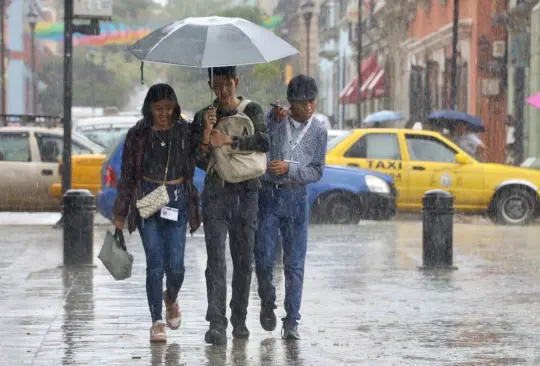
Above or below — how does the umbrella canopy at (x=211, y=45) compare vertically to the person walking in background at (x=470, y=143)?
above

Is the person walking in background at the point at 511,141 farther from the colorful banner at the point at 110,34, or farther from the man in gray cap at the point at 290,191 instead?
the colorful banner at the point at 110,34

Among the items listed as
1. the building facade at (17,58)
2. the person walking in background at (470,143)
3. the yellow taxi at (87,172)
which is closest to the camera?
the yellow taxi at (87,172)

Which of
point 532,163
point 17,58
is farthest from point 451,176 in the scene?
point 17,58

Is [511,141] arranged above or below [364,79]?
below

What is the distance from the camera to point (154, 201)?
30.9ft

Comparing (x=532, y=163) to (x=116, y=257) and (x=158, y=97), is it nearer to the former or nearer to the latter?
(x=116, y=257)

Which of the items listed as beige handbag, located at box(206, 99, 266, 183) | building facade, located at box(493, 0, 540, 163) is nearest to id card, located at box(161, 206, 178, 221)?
beige handbag, located at box(206, 99, 266, 183)

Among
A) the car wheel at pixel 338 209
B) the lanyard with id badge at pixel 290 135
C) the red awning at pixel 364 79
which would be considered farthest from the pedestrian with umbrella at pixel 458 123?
the red awning at pixel 364 79

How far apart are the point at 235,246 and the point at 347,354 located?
1022mm

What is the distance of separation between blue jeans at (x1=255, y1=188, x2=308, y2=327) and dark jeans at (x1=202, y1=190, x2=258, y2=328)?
8.1 inches

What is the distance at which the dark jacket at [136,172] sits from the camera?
373 inches

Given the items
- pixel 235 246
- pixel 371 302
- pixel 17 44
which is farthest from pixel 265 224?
pixel 17 44

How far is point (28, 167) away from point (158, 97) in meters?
13.0

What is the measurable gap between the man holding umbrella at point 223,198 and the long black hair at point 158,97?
0.16 metres
